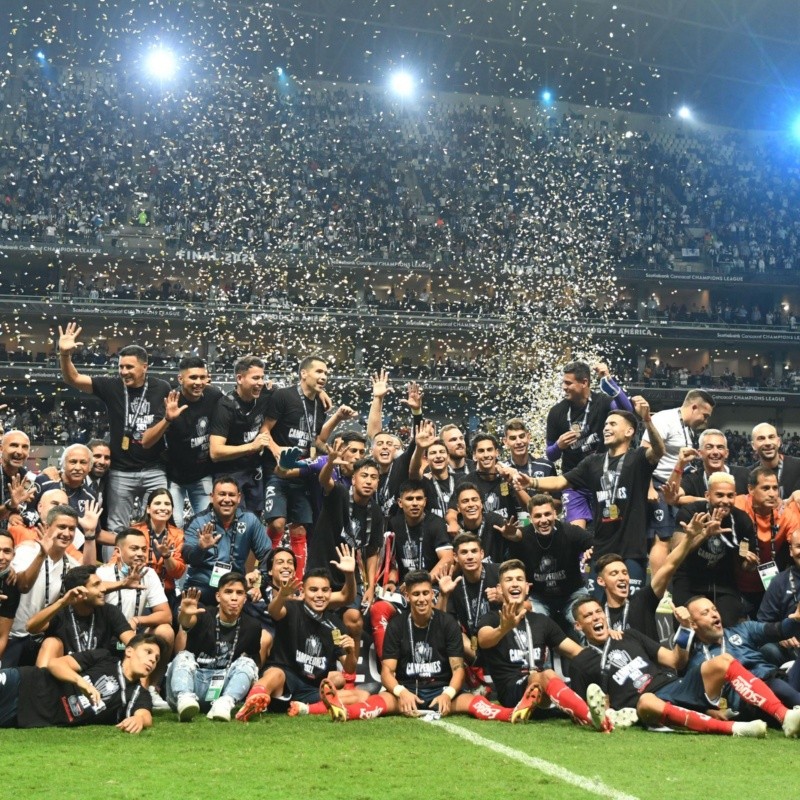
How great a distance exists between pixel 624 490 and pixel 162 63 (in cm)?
3747

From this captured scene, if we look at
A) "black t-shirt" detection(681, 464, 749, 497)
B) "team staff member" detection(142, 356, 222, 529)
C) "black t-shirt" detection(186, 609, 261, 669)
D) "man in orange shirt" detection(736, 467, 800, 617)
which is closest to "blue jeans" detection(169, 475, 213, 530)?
"team staff member" detection(142, 356, 222, 529)

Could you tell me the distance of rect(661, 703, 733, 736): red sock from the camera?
7043 mm

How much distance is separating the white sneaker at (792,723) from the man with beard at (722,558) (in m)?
1.56

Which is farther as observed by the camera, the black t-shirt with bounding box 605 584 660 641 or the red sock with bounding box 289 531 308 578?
the red sock with bounding box 289 531 308 578

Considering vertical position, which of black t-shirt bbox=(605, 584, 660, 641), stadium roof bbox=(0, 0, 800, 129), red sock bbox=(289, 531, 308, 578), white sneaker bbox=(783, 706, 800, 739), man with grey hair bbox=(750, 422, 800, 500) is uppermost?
stadium roof bbox=(0, 0, 800, 129)

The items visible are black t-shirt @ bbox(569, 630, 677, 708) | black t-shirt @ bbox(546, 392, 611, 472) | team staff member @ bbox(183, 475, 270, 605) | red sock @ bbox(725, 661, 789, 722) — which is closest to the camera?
red sock @ bbox(725, 661, 789, 722)

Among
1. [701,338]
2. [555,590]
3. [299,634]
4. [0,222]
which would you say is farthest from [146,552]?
[701,338]

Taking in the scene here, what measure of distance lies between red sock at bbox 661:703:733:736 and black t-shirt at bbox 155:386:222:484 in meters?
4.48

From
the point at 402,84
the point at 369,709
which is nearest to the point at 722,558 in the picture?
the point at 369,709

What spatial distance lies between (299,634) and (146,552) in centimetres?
129

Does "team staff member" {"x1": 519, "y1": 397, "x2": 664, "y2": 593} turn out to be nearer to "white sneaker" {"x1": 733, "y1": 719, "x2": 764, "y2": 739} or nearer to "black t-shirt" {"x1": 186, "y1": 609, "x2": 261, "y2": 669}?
"white sneaker" {"x1": 733, "y1": 719, "x2": 764, "y2": 739}

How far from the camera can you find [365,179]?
1647 inches

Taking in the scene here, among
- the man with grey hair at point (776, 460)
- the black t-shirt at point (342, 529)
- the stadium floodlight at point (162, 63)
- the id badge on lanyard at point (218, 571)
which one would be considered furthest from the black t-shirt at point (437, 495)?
the stadium floodlight at point (162, 63)

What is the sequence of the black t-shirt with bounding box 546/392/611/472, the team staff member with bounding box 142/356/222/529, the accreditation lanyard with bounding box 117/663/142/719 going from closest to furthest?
1. the accreditation lanyard with bounding box 117/663/142/719
2. the team staff member with bounding box 142/356/222/529
3. the black t-shirt with bounding box 546/392/611/472
